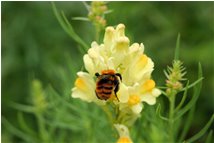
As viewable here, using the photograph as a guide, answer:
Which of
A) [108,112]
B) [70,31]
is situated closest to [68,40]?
[70,31]

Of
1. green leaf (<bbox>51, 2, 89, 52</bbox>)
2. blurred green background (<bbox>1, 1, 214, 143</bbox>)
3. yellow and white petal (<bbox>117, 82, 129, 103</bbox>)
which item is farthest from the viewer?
blurred green background (<bbox>1, 1, 214, 143</bbox>)

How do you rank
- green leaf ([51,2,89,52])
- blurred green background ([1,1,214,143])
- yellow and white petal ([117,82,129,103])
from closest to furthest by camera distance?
yellow and white petal ([117,82,129,103]), green leaf ([51,2,89,52]), blurred green background ([1,1,214,143])

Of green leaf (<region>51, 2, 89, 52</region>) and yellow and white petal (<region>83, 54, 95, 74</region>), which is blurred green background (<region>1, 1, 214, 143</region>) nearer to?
green leaf (<region>51, 2, 89, 52</region>)

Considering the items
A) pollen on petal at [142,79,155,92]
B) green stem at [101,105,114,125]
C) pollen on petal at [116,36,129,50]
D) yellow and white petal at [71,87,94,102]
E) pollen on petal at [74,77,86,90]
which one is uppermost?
pollen on petal at [116,36,129,50]

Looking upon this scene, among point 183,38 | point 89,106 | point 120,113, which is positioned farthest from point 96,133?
point 183,38

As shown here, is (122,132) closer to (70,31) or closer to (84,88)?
(84,88)

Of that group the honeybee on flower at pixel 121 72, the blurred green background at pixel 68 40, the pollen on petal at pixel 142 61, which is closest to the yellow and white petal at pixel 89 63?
the honeybee on flower at pixel 121 72

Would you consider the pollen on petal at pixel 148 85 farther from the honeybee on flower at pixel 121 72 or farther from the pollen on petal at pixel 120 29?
the pollen on petal at pixel 120 29

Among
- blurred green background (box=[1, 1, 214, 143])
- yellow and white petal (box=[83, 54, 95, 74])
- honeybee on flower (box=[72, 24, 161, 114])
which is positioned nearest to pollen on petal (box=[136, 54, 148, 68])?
honeybee on flower (box=[72, 24, 161, 114])
